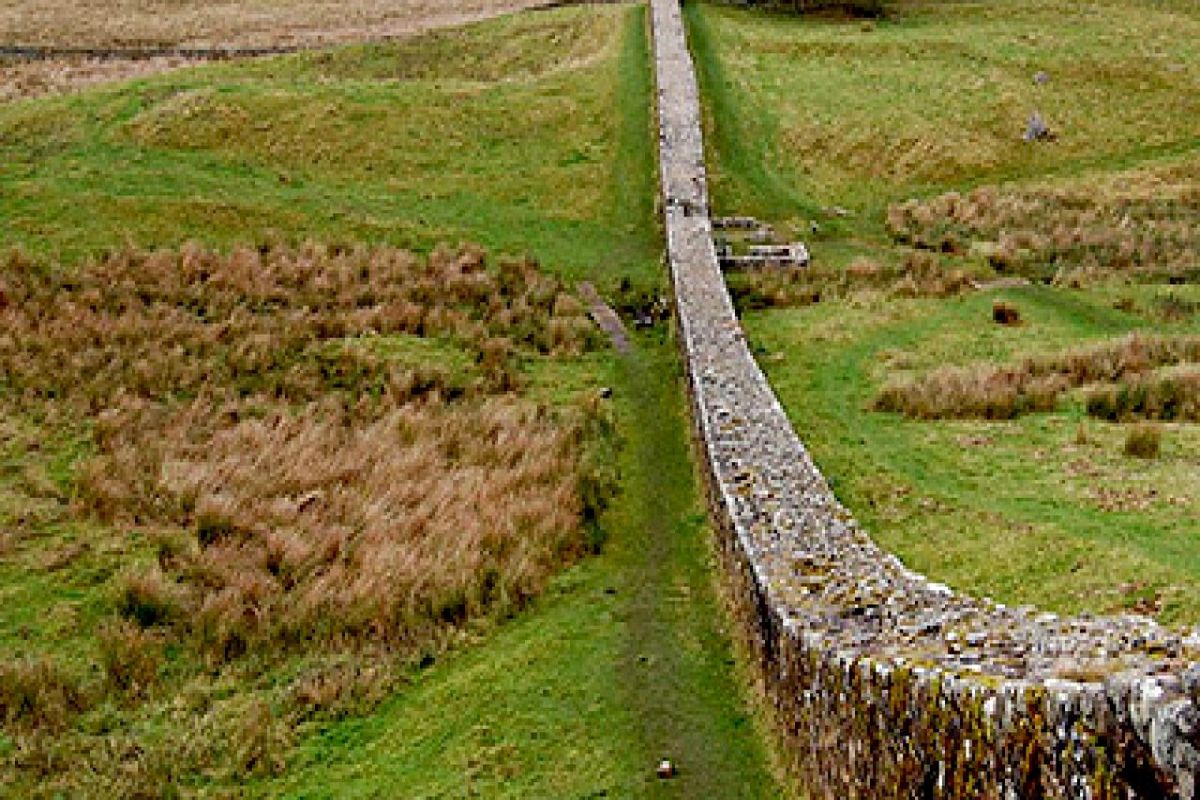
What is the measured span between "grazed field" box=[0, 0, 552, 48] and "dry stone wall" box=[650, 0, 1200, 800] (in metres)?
47.5

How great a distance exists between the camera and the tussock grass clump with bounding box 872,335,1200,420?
1881 centimetres

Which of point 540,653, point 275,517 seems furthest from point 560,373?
point 540,653

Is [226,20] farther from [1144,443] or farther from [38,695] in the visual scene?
[1144,443]

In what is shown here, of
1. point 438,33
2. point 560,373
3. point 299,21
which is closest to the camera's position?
point 560,373

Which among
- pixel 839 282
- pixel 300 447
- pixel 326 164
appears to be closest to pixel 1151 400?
pixel 839 282

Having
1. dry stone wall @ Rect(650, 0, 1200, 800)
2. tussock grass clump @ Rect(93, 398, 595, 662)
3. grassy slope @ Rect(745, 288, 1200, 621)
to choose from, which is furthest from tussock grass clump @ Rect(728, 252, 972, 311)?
dry stone wall @ Rect(650, 0, 1200, 800)

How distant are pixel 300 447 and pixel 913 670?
44.8 feet

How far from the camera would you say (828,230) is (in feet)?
106

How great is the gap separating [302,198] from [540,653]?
21927 millimetres

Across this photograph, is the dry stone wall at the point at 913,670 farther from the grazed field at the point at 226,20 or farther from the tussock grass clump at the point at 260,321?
the grazed field at the point at 226,20

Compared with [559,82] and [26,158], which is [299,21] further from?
[26,158]

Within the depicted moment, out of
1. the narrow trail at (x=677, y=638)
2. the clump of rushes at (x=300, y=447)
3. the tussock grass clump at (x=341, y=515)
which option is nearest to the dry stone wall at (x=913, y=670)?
the narrow trail at (x=677, y=638)

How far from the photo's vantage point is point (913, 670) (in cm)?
744

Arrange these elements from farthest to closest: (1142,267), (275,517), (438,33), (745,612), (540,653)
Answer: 1. (438,33)
2. (1142,267)
3. (275,517)
4. (540,653)
5. (745,612)
